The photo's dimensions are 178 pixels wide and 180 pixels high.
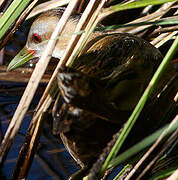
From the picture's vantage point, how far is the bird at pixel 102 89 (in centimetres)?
137

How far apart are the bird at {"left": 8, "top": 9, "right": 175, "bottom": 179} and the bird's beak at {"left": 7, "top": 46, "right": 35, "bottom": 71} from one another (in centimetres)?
81

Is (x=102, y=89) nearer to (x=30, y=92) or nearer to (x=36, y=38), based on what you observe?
(x=30, y=92)

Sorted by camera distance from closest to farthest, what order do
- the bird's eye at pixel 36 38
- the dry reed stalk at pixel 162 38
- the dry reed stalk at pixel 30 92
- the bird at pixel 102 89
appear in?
the bird at pixel 102 89
the dry reed stalk at pixel 30 92
the dry reed stalk at pixel 162 38
the bird's eye at pixel 36 38

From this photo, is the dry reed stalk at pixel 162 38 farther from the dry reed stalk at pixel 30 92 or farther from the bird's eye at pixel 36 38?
the dry reed stalk at pixel 30 92

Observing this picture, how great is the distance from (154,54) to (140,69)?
1.00 ft

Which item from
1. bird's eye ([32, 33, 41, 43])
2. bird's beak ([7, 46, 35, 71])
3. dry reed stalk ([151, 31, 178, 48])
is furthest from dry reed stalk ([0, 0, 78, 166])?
bird's eye ([32, 33, 41, 43])

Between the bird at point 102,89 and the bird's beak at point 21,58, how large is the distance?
81 cm

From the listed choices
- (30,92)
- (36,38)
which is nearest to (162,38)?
(36,38)

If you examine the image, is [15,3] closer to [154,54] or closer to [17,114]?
[17,114]

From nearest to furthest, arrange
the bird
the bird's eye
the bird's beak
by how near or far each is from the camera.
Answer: the bird < the bird's beak < the bird's eye

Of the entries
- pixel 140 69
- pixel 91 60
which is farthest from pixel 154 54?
pixel 91 60

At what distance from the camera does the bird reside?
1368 mm

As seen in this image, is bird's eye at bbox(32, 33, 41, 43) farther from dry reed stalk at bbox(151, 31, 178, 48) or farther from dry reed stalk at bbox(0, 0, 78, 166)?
dry reed stalk at bbox(0, 0, 78, 166)

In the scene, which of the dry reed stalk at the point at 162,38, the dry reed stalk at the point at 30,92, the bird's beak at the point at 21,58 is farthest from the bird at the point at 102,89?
the bird's beak at the point at 21,58
